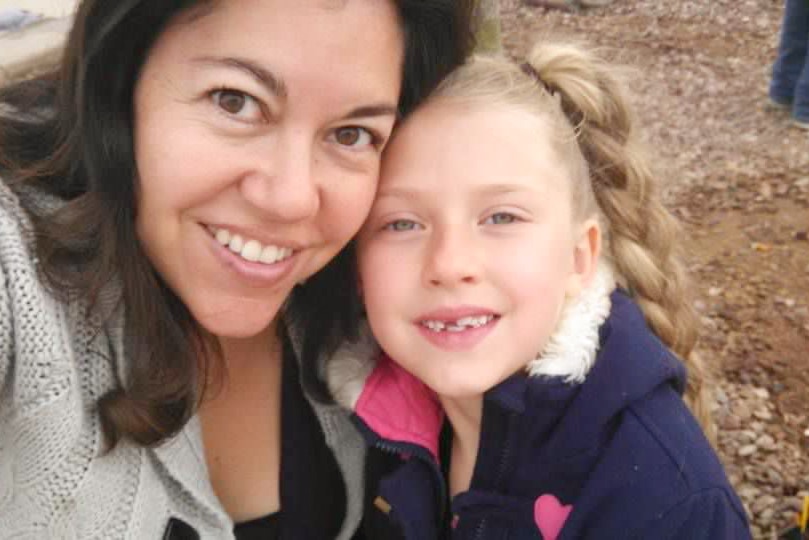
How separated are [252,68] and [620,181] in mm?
1018

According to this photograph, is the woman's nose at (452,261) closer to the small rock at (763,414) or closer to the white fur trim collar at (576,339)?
the white fur trim collar at (576,339)

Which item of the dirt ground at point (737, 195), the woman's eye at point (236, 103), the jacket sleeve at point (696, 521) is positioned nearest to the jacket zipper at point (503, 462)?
the jacket sleeve at point (696, 521)

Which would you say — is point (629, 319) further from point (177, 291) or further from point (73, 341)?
point (73, 341)

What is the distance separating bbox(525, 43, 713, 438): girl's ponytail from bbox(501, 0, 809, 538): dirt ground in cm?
50

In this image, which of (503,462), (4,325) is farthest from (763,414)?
(4,325)

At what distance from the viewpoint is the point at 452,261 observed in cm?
181

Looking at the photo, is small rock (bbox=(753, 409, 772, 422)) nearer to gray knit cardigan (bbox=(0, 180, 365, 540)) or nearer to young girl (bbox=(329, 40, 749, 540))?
young girl (bbox=(329, 40, 749, 540))

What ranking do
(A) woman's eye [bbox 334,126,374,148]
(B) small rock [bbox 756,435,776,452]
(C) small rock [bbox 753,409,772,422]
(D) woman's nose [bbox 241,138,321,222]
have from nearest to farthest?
(D) woman's nose [bbox 241,138,321,222] → (A) woman's eye [bbox 334,126,374,148] → (B) small rock [bbox 756,435,776,452] → (C) small rock [bbox 753,409,772,422]

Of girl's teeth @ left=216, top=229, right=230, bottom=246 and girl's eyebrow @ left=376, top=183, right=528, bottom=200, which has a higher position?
girl's eyebrow @ left=376, top=183, right=528, bottom=200

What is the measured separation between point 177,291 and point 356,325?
0.52 meters

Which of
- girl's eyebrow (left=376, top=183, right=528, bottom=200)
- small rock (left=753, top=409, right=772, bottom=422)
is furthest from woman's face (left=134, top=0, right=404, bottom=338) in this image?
small rock (left=753, top=409, right=772, bottom=422)

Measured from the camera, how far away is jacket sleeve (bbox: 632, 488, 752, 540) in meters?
1.72

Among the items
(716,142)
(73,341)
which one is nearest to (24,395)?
(73,341)

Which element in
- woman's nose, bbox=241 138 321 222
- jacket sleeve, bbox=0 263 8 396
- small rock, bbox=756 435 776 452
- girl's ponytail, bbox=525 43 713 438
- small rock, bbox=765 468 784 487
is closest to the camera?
jacket sleeve, bbox=0 263 8 396
